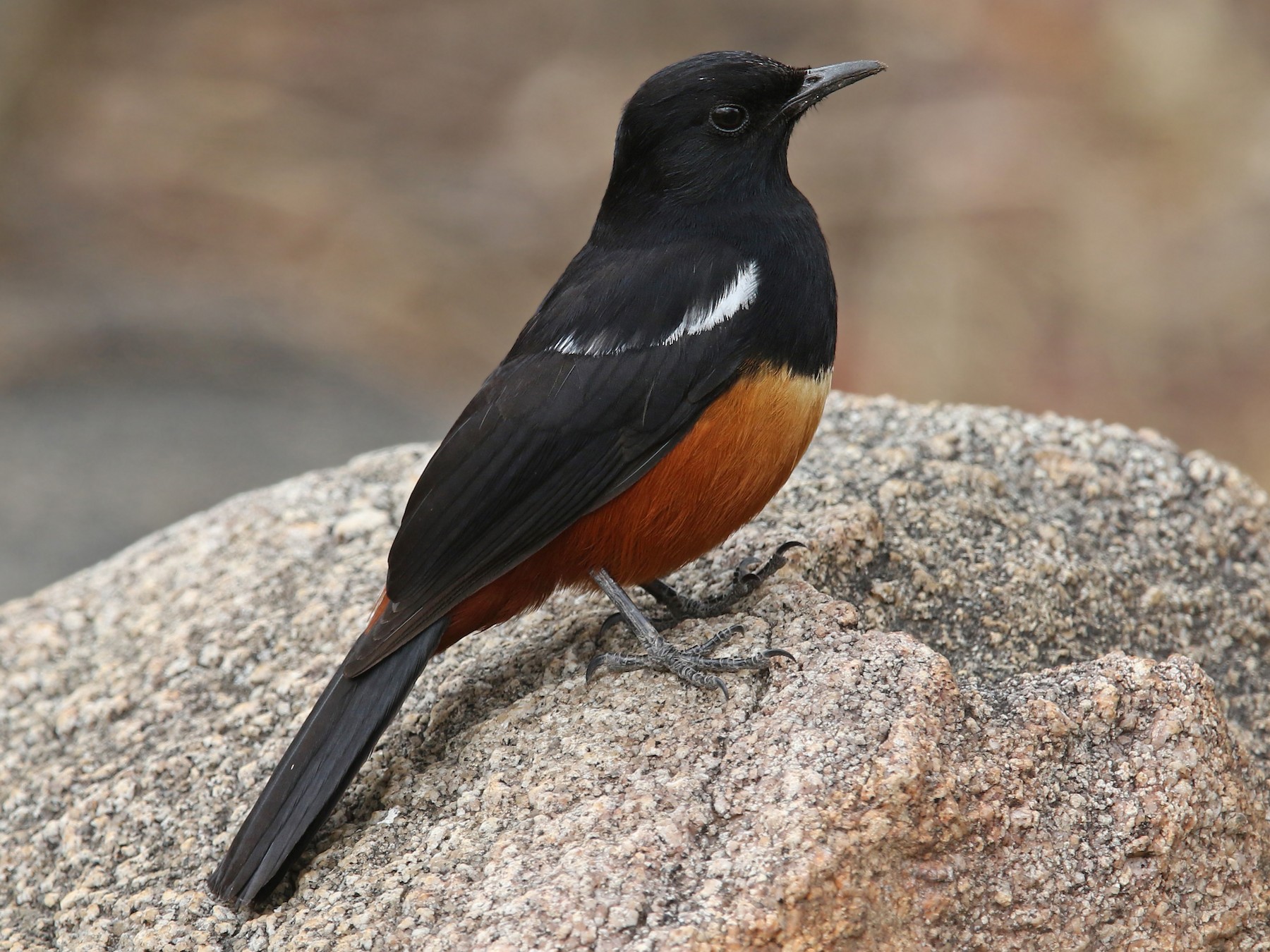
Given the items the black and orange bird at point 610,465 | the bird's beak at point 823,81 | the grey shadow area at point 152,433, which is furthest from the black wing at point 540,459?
the grey shadow area at point 152,433

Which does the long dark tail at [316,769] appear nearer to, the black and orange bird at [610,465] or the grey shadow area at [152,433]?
the black and orange bird at [610,465]

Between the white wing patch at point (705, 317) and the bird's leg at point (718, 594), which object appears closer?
the white wing patch at point (705, 317)

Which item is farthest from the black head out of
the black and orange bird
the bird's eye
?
the black and orange bird

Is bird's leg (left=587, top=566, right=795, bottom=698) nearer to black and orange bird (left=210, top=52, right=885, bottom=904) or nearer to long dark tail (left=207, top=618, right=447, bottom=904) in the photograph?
black and orange bird (left=210, top=52, right=885, bottom=904)

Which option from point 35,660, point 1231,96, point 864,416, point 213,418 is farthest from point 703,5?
point 35,660

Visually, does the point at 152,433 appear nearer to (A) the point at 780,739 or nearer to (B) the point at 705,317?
(B) the point at 705,317

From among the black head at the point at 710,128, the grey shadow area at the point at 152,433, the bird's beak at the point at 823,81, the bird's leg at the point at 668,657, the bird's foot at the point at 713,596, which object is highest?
the bird's beak at the point at 823,81
